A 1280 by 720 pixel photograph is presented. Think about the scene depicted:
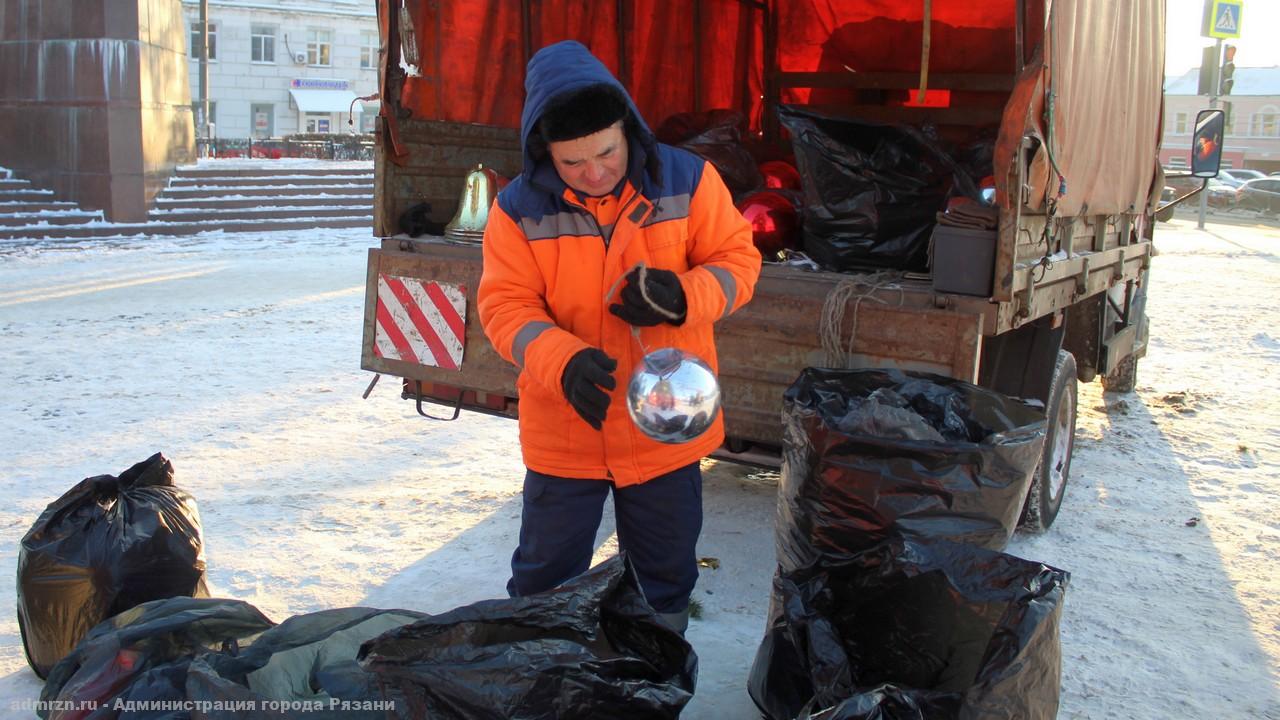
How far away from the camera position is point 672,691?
7.06ft

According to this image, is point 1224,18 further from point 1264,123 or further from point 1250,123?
point 1250,123

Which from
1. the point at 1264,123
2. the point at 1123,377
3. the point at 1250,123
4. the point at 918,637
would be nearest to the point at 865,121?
the point at 918,637

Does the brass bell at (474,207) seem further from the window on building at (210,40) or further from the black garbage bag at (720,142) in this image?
the window on building at (210,40)

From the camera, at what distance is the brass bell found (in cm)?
425

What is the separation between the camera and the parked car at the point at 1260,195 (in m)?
28.8

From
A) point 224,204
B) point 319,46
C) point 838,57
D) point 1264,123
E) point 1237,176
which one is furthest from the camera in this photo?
point 1264,123

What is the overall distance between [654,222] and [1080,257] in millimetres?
2298

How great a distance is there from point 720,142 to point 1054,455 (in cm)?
224

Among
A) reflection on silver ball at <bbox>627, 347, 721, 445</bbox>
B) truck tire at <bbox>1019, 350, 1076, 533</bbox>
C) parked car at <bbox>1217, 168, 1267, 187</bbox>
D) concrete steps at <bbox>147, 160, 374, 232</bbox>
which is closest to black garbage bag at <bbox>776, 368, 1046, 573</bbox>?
reflection on silver ball at <bbox>627, 347, 721, 445</bbox>

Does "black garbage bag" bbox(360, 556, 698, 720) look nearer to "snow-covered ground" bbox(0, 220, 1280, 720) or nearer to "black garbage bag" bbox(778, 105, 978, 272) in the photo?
"snow-covered ground" bbox(0, 220, 1280, 720)

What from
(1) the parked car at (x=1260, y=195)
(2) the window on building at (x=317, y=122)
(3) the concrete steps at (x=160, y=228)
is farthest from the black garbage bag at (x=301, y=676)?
(2) the window on building at (x=317, y=122)

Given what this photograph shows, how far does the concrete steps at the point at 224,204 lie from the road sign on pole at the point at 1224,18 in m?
14.3

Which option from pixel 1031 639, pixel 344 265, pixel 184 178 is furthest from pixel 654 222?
pixel 184 178

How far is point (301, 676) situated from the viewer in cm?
242
